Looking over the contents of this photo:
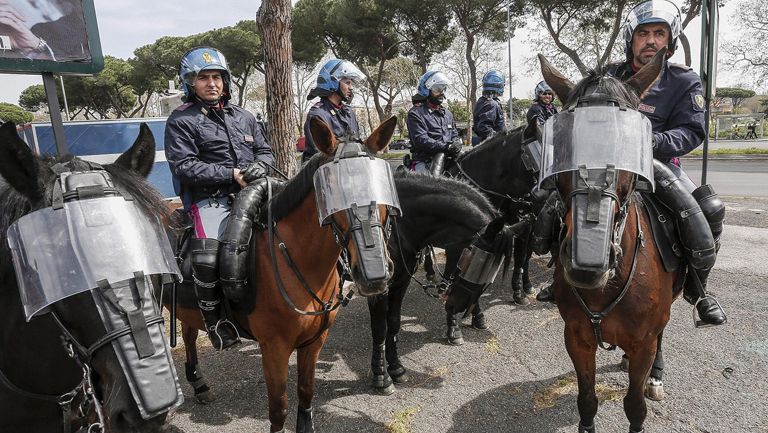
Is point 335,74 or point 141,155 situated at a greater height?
point 335,74

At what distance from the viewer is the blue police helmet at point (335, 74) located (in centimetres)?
431

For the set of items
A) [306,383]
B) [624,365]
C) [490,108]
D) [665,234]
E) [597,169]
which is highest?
[490,108]

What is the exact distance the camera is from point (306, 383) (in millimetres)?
3170

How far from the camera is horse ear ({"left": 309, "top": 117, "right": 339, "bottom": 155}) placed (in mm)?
2594

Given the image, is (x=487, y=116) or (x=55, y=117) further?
(x=487, y=116)

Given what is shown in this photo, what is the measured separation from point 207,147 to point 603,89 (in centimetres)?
280

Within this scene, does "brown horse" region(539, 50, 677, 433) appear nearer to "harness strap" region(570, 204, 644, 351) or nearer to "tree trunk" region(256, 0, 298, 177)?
"harness strap" region(570, 204, 644, 351)

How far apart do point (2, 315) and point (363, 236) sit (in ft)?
4.96

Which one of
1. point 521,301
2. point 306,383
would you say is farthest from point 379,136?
point 521,301

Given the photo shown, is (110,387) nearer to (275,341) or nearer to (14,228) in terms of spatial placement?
(14,228)

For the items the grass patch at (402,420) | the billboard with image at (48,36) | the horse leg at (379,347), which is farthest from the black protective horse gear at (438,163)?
the billboard with image at (48,36)

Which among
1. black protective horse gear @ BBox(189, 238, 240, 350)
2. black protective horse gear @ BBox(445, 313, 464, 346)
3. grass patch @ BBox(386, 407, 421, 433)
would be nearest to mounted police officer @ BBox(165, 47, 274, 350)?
black protective horse gear @ BBox(189, 238, 240, 350)

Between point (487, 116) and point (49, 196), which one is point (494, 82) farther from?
point (49, 196)

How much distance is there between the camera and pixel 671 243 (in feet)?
9.36
